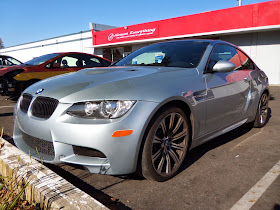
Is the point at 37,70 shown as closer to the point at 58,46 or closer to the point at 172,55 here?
the point at 172,55

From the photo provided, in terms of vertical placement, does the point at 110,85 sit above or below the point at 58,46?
below

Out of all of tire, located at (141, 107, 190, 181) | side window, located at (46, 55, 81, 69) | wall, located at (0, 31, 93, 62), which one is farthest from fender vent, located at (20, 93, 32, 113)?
wall, located at (0, 31, 93, 62)

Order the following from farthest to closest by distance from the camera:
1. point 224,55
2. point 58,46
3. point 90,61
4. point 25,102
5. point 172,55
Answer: point 58,46 → point 90,61 → point 224,55 → point 172,55 → point 25,102

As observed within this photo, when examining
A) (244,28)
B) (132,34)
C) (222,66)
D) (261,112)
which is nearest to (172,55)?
(222,66)

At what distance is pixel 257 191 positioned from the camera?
2184 mm

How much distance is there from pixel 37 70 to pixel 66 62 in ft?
2.78

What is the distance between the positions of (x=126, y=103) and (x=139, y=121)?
0.62 ft

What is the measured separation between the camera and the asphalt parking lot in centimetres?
200

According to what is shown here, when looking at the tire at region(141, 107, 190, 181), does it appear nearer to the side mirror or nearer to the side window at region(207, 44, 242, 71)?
the side mirror

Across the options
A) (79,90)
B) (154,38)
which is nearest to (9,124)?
(79,90)

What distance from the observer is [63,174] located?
2.51m

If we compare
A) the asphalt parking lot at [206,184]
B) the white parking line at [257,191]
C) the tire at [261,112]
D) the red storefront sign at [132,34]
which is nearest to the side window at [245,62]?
the tire at [261,112]

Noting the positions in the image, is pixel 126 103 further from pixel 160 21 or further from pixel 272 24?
pixel 160 21

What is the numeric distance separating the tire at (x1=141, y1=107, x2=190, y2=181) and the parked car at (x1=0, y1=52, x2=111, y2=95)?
5.16 m
